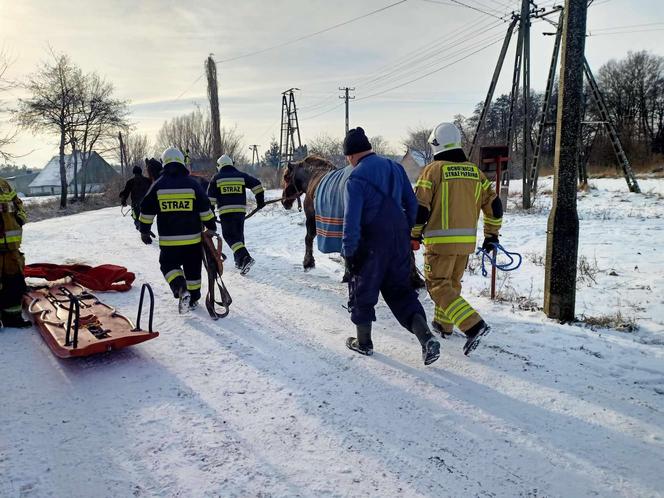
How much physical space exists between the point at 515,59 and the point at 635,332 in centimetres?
1415

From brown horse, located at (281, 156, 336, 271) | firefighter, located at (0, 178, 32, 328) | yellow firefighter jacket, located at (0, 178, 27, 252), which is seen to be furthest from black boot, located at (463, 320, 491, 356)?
yellow firefighter jacket, located at (0, 178, 27, 252)

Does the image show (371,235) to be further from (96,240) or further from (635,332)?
(96,240)

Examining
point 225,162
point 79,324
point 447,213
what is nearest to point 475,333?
point 447,213

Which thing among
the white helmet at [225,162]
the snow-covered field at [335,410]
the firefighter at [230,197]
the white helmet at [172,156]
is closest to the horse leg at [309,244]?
the firefighter at [230,197]

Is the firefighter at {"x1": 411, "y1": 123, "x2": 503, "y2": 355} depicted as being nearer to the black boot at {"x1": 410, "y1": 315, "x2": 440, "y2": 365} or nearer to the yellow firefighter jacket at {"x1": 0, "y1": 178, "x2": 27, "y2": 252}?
the black boot at {"x1": 410, "y1": 315, "x2": 440, "y2": 365}

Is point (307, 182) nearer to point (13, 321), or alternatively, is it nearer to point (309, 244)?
point (309, 244)

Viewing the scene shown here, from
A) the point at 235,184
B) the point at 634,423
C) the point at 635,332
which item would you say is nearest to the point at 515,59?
the point at 235,184

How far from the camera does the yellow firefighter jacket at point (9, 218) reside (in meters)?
5.00

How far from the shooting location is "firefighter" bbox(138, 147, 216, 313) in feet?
17.5

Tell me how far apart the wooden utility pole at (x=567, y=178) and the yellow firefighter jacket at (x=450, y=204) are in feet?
3.93

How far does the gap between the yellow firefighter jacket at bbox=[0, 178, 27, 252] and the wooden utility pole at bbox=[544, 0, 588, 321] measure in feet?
19.3

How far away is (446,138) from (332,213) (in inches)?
75.8

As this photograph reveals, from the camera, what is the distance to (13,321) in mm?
5051

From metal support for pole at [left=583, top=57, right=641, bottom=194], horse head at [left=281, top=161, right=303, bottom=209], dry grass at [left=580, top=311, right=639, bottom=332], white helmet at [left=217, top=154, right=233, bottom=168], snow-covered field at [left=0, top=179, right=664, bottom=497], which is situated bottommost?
snow-covered field at [left=0, top=179, right=664, bottom=497]
